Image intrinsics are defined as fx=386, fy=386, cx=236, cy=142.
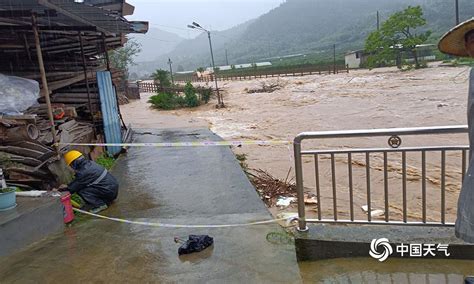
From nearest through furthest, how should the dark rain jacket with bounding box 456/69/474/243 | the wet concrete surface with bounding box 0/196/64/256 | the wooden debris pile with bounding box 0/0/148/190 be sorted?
the dark rain jacket with bounding box 456/69/474/243 < the wet concrete surface with bounding box 0/196/64/256 < the wooden debris pile with bounding box 0/0/148/190

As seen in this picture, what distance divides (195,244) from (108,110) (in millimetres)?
6125

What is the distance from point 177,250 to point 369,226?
1.92 m

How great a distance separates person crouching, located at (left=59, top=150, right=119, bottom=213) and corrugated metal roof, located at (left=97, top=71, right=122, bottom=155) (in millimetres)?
3626

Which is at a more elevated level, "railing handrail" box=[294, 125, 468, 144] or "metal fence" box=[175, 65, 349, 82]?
"metal fence" box=[175, 65, 349, 82]

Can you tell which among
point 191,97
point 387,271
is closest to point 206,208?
point 387,271

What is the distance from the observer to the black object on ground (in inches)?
153

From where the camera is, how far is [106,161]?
8469mm

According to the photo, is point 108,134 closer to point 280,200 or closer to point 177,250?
point 280,200

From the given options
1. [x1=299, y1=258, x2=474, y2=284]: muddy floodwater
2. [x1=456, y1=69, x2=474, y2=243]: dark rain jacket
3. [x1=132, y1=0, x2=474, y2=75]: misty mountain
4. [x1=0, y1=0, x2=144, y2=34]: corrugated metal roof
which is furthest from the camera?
[x1=132, y1=0, x2=474, y2=75]: misty mountain

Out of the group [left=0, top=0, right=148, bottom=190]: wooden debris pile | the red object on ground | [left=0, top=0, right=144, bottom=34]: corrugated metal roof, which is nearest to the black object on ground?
the red object on ground

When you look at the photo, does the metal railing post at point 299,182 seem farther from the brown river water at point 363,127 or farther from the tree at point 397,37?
the tree at point 397,37

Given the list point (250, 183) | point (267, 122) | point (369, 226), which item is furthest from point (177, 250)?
point (267, 122)

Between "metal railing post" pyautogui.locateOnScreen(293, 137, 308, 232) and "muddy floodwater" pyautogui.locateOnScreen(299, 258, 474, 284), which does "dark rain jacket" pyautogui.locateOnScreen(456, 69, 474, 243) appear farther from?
"metal railing post" pyautogui.locateOnScreen(293, 137, 308, 232)

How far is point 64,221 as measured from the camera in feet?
16.3
